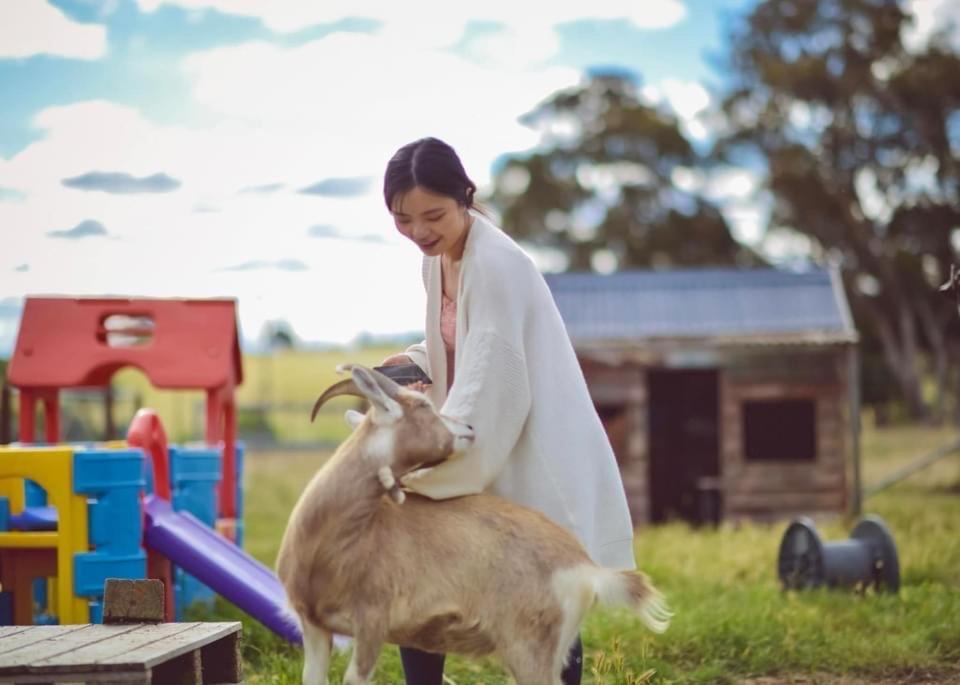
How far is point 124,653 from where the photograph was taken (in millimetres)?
3400

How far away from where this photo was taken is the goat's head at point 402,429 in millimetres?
3100

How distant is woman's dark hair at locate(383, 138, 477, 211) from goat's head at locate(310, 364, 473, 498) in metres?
0.52

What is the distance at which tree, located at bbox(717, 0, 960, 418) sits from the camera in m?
29.6

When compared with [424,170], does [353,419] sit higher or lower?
lower

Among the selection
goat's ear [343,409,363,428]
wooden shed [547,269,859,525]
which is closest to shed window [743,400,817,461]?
wooden shed [547,269,859,525]

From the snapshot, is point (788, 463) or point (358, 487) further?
point (788, 463)

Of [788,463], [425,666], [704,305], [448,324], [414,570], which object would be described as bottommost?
[788,463]

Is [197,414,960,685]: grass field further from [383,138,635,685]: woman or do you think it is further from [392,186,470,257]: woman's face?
[392,186,470,257]: woman's face

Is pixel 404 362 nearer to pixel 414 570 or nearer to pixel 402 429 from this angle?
pixel 402 429

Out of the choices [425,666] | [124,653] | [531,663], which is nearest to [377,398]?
[531,663]

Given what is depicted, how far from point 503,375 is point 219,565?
321cm

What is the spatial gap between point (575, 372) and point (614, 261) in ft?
100

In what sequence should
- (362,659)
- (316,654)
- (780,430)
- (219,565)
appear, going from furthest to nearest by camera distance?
(780,430), (219,565), (316,654), (362,659)

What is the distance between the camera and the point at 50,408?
8.54 meters
